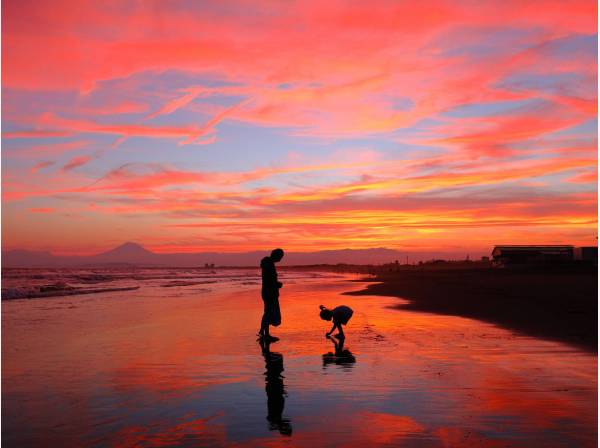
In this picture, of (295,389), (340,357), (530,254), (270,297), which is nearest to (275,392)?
(295,389)

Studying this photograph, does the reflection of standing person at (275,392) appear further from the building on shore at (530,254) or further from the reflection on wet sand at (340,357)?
the building on shore at (530,254)

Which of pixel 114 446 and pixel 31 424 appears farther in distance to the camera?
pixel 31 424

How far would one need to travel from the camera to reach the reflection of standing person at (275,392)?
6.73 m

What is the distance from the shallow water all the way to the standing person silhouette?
18.7 inches

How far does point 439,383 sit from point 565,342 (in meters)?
6.02

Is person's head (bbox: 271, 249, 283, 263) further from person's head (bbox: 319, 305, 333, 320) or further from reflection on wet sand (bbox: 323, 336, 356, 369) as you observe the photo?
reflection on wet sand (bbox: 323, 336, 356, 369)

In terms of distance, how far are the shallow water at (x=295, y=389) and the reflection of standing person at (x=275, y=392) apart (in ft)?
0.11

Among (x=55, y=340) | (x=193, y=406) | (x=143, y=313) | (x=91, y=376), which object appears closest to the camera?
(x=193, y=406)

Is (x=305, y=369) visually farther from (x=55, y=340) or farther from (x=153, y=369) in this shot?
(x=55, y=340)

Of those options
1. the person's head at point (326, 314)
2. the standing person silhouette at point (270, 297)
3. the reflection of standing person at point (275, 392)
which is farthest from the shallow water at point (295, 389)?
the person's head at point (326, 314)

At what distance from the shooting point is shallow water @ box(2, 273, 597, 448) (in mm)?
6426

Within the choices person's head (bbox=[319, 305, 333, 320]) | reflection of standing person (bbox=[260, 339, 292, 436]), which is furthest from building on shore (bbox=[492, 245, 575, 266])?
reflection of standing person (bbox=[260, 339, 292, 436])

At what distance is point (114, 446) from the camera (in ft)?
19.8

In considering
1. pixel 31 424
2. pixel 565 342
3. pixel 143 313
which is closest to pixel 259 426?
pixel 31 424
